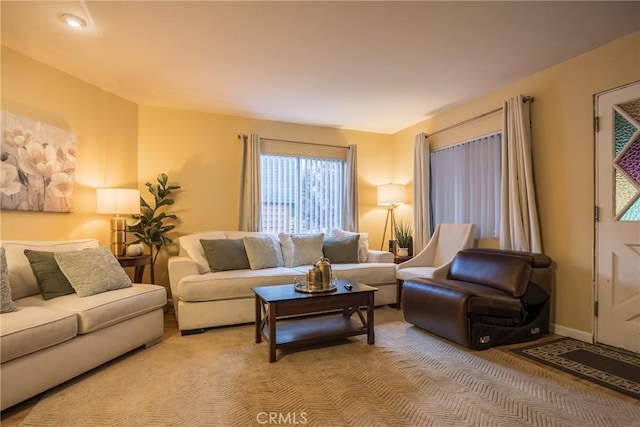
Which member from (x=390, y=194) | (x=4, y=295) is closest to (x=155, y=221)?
(x=4, y=295)

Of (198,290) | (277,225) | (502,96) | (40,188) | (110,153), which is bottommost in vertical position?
(198,290)

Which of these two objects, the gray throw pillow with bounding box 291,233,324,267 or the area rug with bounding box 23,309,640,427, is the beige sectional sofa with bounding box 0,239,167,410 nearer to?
the area rug with bounding box 23,309,640,427

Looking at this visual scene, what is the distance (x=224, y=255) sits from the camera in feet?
11.6

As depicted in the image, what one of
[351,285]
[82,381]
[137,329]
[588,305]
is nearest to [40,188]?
[137,329]

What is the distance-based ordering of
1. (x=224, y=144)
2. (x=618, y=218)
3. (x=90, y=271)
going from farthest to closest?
1. (x=224, y=144)
2. (x=618, y=218)
3. (x=90, y=271)

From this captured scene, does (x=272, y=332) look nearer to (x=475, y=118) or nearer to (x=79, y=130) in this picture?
(x=79, y=130)

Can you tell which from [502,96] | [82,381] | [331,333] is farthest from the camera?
[502,96]

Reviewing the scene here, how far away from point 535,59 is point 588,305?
2180mm

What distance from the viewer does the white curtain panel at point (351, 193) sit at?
16.3 feet

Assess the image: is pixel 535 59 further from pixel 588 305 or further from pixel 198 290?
pixel 198 290

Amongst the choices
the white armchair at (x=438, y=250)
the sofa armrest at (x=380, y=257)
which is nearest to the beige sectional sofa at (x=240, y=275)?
the sofa armrest at (x=380, y=257)

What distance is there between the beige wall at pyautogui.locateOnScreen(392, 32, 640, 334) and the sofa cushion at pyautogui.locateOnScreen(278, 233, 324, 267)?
7.78ft

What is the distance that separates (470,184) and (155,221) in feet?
12.3

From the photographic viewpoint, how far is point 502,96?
3557 millimetres
